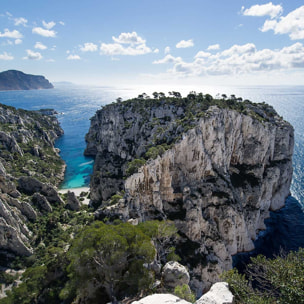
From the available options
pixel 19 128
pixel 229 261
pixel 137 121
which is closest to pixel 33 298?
pixel 229 261

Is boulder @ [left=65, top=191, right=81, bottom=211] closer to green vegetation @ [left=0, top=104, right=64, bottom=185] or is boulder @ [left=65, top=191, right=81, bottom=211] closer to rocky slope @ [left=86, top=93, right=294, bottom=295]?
rocky slope @ [left=86, top=93, right=294, bottom=295]

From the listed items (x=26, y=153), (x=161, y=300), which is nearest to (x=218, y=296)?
(x=161, y=300)

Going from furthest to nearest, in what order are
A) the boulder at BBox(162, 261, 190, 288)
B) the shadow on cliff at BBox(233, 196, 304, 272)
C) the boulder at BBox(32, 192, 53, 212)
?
the boulder at BBox(32, 192, 53, 212), the shadow on cliff at BBox(233, 196, 304, 272), the boulder at BBox(162, 261, 190, 288)

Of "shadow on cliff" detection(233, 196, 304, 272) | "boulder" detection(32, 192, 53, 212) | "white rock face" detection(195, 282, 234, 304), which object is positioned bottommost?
"shadow on cliff" detection(233, 196, 304, 272)

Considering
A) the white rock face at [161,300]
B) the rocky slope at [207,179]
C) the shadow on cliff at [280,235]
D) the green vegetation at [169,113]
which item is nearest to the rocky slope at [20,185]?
the rocky slope at [207,179]

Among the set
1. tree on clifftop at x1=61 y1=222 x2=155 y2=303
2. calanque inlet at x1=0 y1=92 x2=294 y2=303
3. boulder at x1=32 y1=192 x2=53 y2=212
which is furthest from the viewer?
boulder at x1=32 y1=192 x2=53 y2=212

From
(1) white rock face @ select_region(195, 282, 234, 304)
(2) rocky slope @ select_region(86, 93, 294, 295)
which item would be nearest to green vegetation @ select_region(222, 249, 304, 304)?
(1) white rock face @ select_region(195, 282, 234, 304)

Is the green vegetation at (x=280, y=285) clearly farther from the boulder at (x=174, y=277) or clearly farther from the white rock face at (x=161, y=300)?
the boulder at (x=174, y=277)
